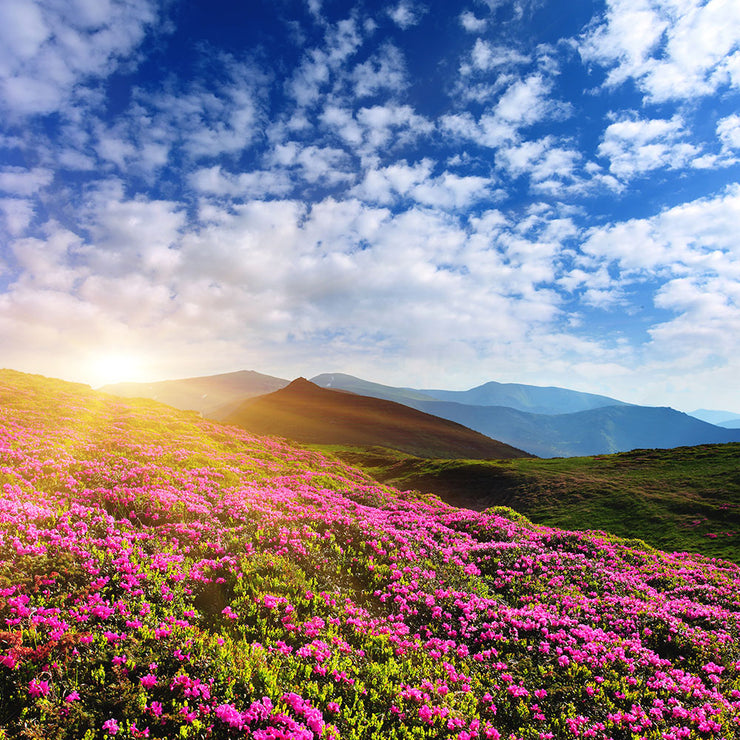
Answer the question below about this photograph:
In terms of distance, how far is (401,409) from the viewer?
197500mm

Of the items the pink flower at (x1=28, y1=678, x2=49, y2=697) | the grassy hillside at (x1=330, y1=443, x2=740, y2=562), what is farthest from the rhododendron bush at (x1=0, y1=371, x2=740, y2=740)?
the grassy hillside at (x1=330, y1=443, x2=740, y2=562)

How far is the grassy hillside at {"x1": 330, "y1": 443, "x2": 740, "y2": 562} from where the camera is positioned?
34.9m

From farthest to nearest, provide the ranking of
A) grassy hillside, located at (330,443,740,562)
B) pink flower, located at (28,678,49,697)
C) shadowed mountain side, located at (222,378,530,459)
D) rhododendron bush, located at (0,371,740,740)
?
1. shadowed mountain side, located at (222,378,530,459)
2. grassy hillside, located at (330,443,740,562)
3. rhododendron bush, located at (0,371,740,740)
4. pink flower, located at (28,678,49,697)

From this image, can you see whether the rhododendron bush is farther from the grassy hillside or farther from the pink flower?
the grassy hillside

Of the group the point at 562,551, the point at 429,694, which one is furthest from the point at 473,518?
the point at 429,694

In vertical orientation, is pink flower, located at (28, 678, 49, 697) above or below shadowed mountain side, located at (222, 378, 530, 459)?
above

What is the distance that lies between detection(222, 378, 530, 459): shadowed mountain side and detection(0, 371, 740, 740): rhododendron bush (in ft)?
370

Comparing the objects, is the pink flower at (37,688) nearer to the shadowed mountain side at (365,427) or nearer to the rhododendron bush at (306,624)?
the rhododendron bush at (306,624)

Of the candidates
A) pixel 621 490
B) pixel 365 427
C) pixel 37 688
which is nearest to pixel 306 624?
pixel 37 688

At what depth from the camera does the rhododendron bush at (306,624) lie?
7.12 m

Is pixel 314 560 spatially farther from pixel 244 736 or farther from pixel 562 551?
pixel 562 551

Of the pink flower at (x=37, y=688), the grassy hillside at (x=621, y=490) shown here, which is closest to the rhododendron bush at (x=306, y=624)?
the pink flower at (x=37, y=688)

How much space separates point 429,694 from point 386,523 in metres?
11.4

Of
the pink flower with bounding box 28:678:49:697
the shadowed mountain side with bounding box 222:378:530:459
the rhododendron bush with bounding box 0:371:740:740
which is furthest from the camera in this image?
the shadowed mountain side with bounding box 222:378:530:459
